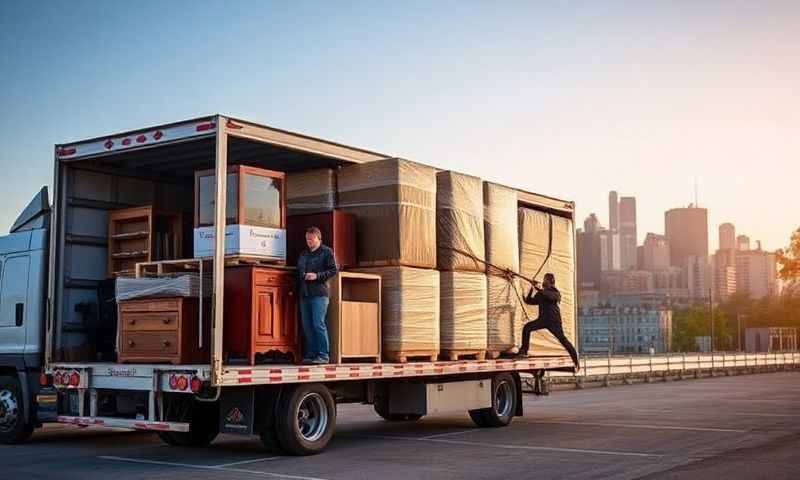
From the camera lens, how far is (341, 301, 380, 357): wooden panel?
12.4m

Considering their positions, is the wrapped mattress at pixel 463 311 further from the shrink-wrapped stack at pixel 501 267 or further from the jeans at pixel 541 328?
the jeans at pixel 541 328

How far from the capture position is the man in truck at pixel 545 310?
16422 millimetres

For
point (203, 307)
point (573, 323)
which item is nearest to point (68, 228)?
point (203, 307)

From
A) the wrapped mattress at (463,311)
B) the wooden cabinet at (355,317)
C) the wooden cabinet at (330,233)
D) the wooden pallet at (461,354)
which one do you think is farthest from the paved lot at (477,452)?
the wooden cabinet at (330,233)

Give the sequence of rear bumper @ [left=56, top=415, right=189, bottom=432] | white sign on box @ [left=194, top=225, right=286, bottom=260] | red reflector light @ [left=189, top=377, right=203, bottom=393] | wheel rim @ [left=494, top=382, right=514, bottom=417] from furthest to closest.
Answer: wheel rim @ [left=494, top=382, right=514, bottom=417], white sign on box @ [left=194, top=225, right=286, bottom=260], rear bumper @ [left=56, top=415, right=189, bottom=432], red reflector light @ [left=189, top=377, right=203, bottom=393]

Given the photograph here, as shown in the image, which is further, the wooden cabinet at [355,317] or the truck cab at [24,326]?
the truck cab at [24,326]

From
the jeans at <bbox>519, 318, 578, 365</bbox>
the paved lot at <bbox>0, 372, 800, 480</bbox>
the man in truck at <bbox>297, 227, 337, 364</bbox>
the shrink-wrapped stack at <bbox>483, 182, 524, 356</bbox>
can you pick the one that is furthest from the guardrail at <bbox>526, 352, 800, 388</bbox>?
the man in truck at <bbox>297, 227, 337, 364</bbox>

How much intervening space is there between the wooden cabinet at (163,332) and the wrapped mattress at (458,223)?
4.01m

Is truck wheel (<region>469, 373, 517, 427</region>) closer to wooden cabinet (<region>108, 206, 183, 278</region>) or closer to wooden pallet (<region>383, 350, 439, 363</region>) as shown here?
wooden pallet (<region>383, 350, 439, 363</region>)

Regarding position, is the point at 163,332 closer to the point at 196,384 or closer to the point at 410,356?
the point at 196,384

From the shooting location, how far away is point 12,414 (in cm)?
1342

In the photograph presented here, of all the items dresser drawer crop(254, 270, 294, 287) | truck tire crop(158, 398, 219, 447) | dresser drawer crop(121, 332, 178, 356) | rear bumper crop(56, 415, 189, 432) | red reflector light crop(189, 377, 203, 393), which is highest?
dresser drawer crop(254, 270, 294, 287)

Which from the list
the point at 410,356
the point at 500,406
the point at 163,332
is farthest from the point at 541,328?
the point at 163,332

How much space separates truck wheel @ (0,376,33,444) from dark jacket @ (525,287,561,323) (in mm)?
7996
